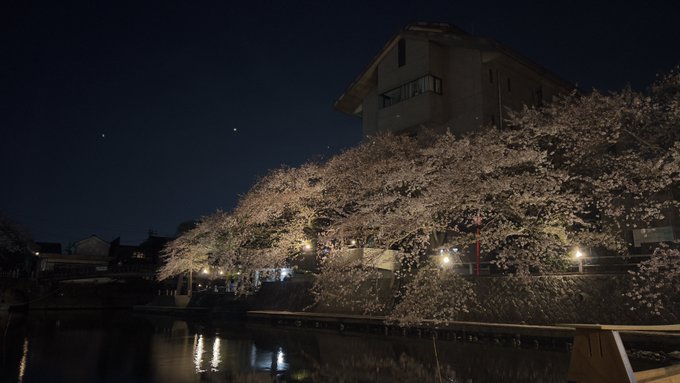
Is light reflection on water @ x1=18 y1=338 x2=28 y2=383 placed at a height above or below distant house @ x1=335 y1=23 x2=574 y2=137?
below

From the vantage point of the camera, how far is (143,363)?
13.7 metres

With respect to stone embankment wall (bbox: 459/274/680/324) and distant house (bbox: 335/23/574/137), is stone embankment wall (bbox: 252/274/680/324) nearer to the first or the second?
stone embankment wall (bbox: 459/274/680/324)

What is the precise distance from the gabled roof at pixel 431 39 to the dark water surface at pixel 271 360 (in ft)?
58.2

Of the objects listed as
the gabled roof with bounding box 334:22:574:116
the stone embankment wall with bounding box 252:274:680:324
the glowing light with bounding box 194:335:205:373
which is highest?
the gabled roof with bounding box 334:22:574:116

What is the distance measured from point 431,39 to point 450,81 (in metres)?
2.83

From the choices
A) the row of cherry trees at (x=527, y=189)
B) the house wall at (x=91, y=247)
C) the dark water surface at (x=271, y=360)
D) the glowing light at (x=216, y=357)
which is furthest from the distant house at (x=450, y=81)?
the house wall at (x=91, y=247)

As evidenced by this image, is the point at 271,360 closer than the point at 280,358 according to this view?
Yes

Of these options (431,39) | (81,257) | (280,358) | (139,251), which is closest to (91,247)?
(81,257)

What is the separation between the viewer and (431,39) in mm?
28172

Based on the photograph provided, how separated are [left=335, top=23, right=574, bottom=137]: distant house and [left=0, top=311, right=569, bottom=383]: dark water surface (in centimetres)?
1408

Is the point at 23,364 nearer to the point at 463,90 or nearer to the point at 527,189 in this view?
the point at 527,189

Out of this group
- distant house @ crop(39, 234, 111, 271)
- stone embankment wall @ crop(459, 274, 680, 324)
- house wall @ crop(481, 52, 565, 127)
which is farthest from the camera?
distant house @ crop(39, 234, 111, 271)

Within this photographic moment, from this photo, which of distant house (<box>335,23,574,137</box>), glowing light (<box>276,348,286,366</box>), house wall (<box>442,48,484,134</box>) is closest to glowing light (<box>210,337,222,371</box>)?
glowing light (<box>276,348,286,366</box>)

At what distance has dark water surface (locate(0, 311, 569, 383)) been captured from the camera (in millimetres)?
11172
